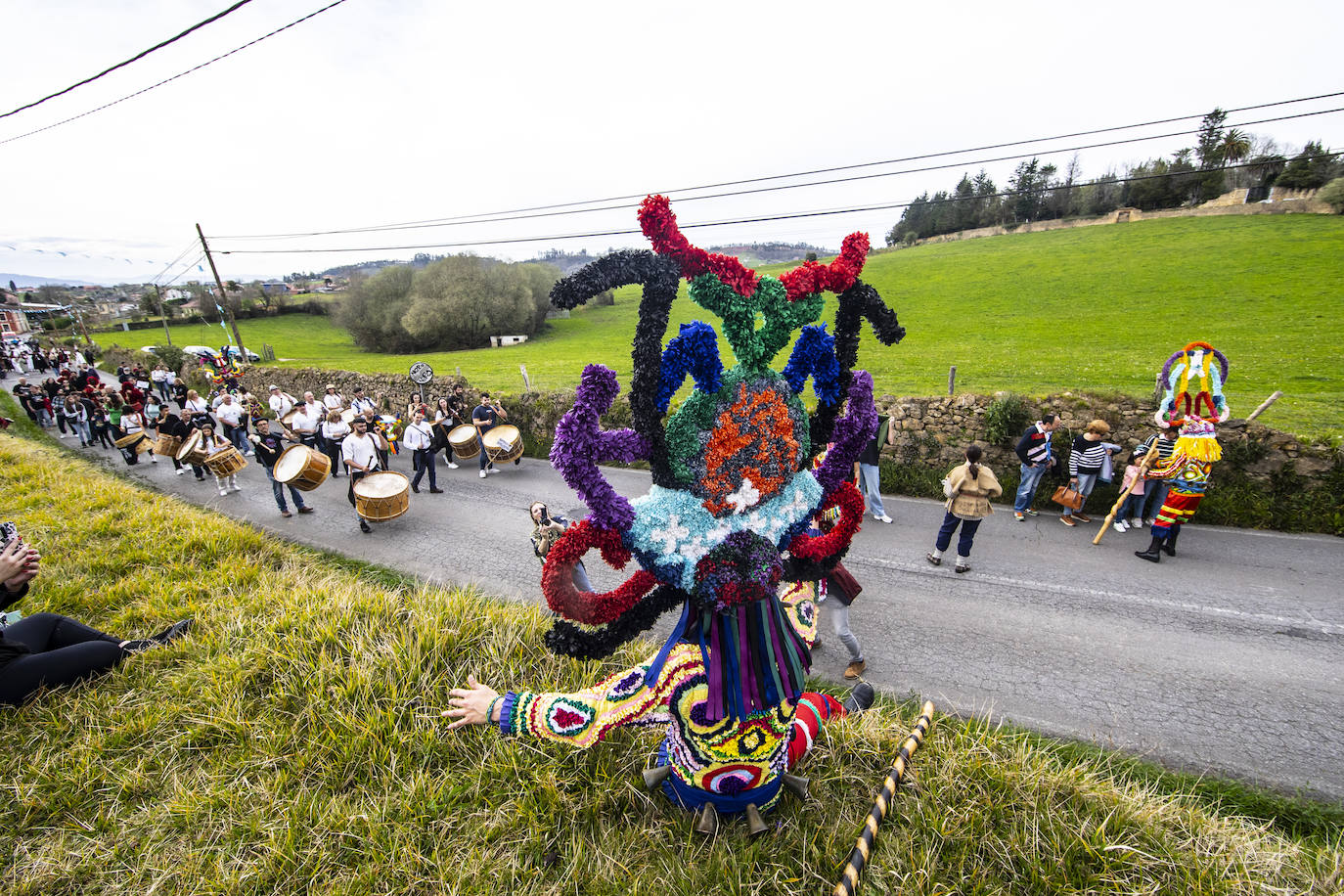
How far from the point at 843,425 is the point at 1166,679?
4.46 metres

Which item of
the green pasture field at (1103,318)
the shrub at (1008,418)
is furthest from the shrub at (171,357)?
the shrub at (1008,418)

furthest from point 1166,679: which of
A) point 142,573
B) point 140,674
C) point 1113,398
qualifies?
point 142,573

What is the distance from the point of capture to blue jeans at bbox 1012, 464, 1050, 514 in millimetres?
7747

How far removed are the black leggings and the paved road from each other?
3.24 m

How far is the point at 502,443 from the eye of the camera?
10.9 metres

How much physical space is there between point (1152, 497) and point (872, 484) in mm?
3764

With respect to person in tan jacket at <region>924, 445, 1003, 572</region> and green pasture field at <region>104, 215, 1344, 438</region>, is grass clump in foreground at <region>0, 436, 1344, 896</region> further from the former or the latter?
green pasture field at <region>104, 215, 1344, 438</region>

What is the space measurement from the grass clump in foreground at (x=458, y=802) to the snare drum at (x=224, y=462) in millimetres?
7015

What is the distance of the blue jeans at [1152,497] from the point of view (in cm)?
732

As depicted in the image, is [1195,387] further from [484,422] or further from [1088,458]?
[484,422]

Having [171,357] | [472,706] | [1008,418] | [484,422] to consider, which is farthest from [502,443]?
[171,357]

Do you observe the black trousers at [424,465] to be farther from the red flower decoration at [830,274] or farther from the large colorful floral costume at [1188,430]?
the large colorful floral costume at [1188,430]

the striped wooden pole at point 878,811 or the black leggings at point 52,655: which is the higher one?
the black leggings at point 52,655

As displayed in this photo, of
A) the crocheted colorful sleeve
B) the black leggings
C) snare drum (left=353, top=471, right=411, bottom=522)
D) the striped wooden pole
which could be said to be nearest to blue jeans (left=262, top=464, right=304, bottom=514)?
snare drum (left=353, top=471, right=411, bottom=522)
